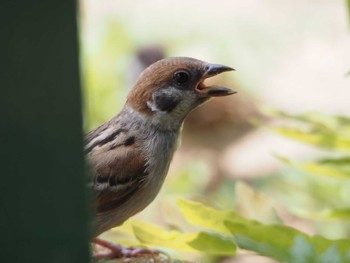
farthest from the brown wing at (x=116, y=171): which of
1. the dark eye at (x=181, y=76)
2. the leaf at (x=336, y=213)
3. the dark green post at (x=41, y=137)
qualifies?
the dark green post at (x=41, y=137)

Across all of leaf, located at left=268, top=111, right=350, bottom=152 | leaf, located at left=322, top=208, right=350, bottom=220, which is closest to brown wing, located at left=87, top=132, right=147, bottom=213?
leaf, located at left=268, top=111, right=350, bottom=152

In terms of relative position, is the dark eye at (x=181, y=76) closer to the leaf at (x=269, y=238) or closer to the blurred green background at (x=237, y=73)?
the leaf at (x=269, y=238)

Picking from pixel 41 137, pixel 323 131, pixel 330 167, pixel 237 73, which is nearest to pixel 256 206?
pixel 330 167

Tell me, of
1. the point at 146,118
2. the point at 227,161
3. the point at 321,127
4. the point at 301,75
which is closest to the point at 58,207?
the point at 146,118

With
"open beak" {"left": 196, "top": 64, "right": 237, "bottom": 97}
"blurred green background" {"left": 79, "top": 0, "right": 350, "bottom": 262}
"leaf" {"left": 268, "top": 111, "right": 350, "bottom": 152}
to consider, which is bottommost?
"blurred green background" {"left": 79, "top": 0, "right": 350, "bottom": 262}

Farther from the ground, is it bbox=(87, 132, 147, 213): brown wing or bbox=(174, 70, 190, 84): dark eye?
bbox=(174, 70, 190, 84): dark eye

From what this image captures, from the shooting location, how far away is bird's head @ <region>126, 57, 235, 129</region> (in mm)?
2994

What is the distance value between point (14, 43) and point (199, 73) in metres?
1.65

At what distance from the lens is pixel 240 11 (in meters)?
8.17

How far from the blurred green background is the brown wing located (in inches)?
116

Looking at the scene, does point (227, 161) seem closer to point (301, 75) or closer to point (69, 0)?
point (301, 75)

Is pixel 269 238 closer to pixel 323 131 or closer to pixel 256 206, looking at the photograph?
pixel 256 206

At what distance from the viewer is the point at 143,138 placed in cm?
313

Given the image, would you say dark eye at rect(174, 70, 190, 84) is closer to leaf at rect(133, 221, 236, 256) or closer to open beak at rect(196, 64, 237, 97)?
open beak at rect(196, 64, 237, 97)
